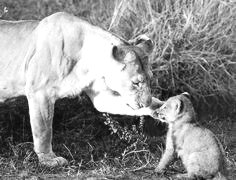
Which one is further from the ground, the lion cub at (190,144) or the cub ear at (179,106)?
the cub ear at (179,106)

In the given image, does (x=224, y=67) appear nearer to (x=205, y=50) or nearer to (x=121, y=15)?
(x=205, y=50)

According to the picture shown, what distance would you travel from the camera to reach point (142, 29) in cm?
973

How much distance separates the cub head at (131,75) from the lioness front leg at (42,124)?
28.8 inches

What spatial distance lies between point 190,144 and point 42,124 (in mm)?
1710

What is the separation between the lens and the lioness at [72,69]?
670cm

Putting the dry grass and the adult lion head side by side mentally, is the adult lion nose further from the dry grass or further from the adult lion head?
the dry grass

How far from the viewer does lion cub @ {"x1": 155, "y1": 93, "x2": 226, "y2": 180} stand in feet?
19.7

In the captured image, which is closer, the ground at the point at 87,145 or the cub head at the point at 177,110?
the cub head at the point at 177,110

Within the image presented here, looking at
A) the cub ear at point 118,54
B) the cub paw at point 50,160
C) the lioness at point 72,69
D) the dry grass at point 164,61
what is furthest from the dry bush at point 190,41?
the cub paw at point 50,160

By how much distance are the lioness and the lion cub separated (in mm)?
404

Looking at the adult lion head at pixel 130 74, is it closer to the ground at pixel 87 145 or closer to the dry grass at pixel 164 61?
the ground at pixel 87 145

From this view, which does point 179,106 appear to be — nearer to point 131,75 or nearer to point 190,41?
point 131,75

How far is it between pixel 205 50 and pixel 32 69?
12.8 ft

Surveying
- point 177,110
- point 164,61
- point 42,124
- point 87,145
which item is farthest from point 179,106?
point 164,61
